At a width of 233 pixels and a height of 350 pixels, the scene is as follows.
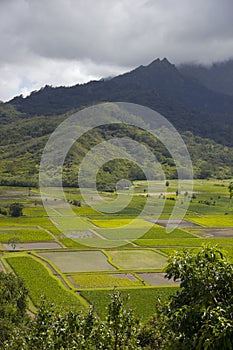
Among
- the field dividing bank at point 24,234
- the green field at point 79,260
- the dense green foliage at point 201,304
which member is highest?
the field dividing bank at point 24,234

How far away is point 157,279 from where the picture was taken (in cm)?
5106

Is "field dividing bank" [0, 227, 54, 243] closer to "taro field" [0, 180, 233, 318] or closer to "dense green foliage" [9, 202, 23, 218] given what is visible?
"taro field" [0, 180, 233, 318]

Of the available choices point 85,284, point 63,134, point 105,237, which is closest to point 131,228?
point 105,237

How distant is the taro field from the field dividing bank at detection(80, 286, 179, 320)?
3.7 inches

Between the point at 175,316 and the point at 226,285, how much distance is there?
102 centimetres

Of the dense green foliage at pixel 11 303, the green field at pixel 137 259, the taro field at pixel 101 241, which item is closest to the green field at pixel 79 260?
the taro field at pixel 101 241

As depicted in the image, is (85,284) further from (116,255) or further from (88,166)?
(88,166)

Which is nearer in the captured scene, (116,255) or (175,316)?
(175,316)

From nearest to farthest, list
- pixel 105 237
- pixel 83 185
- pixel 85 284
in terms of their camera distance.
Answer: pixel 85 284
pixel 105 237
pixel 83 185

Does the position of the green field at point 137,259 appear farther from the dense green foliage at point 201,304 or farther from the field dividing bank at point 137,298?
the dense green foliage at point 201,304

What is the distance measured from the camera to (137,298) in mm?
43156

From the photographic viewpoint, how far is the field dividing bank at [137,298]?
3928 centimetres

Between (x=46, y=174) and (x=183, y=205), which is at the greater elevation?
(x=46, y=174)

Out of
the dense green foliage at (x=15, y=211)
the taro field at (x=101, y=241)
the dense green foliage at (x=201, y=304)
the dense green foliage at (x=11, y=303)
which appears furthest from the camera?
the dense green foliage at (x=15, y=211)
